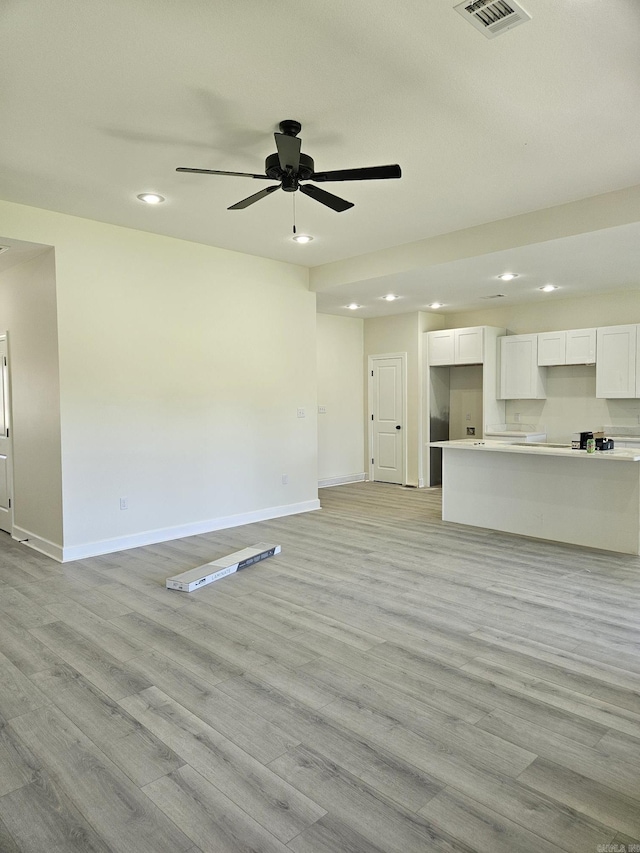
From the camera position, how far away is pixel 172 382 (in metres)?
5.42

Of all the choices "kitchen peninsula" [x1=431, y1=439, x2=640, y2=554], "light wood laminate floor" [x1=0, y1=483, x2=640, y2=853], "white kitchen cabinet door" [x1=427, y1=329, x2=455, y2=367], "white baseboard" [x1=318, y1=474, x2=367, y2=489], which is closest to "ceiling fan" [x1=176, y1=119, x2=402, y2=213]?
"light wood laminate floor" [x1=0, y1=483, x2=640, y2=853]


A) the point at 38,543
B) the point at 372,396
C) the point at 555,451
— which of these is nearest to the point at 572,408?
the point at 555,451

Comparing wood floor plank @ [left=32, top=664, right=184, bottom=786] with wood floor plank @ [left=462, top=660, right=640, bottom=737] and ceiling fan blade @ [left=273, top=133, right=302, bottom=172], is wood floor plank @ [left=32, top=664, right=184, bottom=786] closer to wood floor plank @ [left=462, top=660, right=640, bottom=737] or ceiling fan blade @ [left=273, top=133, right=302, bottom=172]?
wood floor plank @ [left=462, top=660, right=640, bottom=737]

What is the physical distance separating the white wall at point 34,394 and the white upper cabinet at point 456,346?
550 centimetres

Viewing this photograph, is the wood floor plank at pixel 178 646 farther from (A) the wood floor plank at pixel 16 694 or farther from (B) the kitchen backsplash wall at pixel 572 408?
(B) the kitchen backsplash wall at pixel 572 408

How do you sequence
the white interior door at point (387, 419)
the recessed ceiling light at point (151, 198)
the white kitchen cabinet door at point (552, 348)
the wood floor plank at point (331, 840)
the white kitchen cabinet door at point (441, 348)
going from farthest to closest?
the white interior door at point (387, 419) → the white kitchen cabinet door at point (441, 348) → the white kitchen cabinet door at point (552, 348) → the recessed ceiling light at point (151, 198) → the wood floor plank at point (331, 840)

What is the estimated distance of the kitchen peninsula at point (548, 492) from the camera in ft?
15.9

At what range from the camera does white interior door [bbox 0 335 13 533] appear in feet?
18.3

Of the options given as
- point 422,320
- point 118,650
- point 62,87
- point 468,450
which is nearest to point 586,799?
point 118,650

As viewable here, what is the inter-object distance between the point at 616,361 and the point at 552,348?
2.71 feet

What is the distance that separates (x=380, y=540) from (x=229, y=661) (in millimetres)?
2718

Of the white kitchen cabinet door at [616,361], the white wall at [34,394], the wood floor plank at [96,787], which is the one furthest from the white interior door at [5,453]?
the white kitchen cabinet door at [616,361]

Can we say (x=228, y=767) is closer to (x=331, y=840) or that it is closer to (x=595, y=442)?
(x=331, y=840)

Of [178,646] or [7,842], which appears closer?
[7,842]
